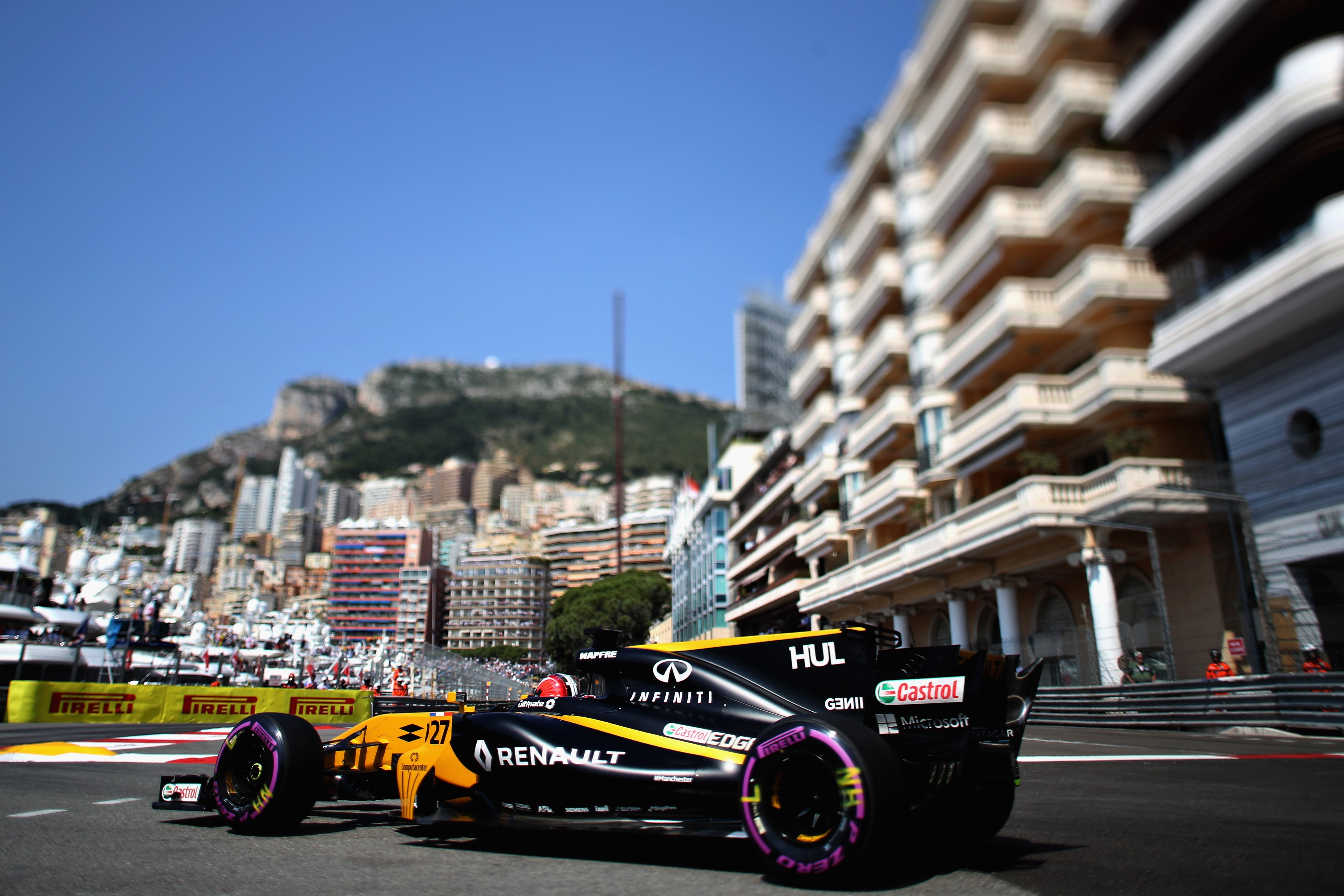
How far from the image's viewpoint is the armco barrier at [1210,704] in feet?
47.5

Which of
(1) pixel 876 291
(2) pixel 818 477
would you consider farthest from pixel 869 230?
(2) pixel 818 477

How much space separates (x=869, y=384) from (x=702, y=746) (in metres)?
36.1

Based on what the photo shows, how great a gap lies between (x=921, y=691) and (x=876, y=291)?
116ft

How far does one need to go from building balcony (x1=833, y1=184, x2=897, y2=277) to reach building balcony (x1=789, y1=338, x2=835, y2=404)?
4210mm

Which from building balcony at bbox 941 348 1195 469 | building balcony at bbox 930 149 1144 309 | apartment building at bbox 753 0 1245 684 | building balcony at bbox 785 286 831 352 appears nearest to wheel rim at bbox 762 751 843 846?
apartment building at bbox 753 0 1245 684

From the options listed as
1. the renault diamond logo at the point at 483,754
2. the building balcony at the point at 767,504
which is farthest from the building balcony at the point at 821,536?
the renault diamond logo at the point at 483,754

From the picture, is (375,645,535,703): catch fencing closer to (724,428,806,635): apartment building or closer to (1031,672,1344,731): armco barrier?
(1031,672,1344,731): armco barrier

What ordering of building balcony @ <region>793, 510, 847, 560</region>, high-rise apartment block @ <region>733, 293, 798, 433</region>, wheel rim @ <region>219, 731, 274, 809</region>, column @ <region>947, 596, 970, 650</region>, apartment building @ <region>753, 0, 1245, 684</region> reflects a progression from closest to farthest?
wheel rim @ <region>219, 731, 274, 809</region>, apartment building @ <region>753, 0, 1245, 684</region>, column @ <region>947, 596, 970, 650</region>, building balcony @ <region>793, 510, 847, 560</region>, high-rise apartment block @ <region>733, 293, 798, 433</region>

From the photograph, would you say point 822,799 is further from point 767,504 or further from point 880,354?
point 767,504

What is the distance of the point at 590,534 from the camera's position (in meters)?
199

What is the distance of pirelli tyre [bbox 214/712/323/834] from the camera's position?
5660 mm

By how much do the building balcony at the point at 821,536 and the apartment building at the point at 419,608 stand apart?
522 feet

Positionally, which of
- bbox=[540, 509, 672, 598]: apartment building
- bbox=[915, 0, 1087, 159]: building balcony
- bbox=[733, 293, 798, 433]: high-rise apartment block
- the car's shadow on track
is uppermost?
bbox=[733, 293, 798, 433]: high-rise apartment block

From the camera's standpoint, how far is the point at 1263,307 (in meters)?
18.4
